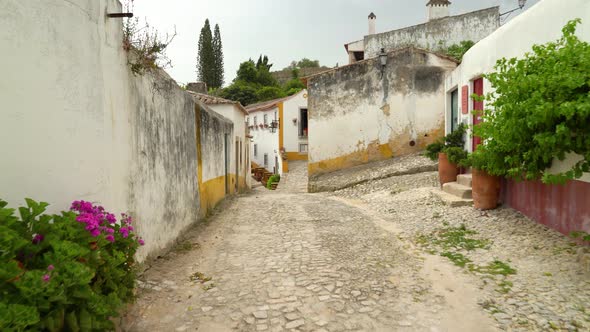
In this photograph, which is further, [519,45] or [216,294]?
[519,45]

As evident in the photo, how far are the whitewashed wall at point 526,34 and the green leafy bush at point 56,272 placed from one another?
495 cm

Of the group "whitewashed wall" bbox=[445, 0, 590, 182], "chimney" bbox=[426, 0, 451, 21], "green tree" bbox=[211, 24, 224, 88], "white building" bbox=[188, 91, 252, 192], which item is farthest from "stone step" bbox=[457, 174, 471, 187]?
"green tree" bbox=[211, 24, 224, 88]

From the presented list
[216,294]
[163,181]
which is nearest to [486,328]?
[216,294]

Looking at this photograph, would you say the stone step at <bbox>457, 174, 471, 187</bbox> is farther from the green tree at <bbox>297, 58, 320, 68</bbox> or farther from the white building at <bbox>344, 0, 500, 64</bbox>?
the green tree at <bbox>297, 58, 320, 68</bbox>

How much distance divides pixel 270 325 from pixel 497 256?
3.21 metres

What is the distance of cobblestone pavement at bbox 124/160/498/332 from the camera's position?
3664 millimetres

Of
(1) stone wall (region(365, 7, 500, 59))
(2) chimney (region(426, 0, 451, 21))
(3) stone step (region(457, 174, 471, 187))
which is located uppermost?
(2) chimney (region(426, 0, 451, 21))

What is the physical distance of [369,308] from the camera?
3.92 m

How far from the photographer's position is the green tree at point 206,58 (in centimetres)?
4653

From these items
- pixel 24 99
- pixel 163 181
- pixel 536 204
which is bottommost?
pixel 536 204

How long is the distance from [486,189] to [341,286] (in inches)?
159

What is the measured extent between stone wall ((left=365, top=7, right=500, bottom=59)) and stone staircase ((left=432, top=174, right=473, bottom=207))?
14414 millimetres

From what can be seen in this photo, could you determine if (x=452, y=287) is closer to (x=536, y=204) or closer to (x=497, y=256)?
(x=497, y=256)

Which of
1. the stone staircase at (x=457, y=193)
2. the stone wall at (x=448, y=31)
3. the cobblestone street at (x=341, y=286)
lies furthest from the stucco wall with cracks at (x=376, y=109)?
the stone wall at (x=448, y=31)
